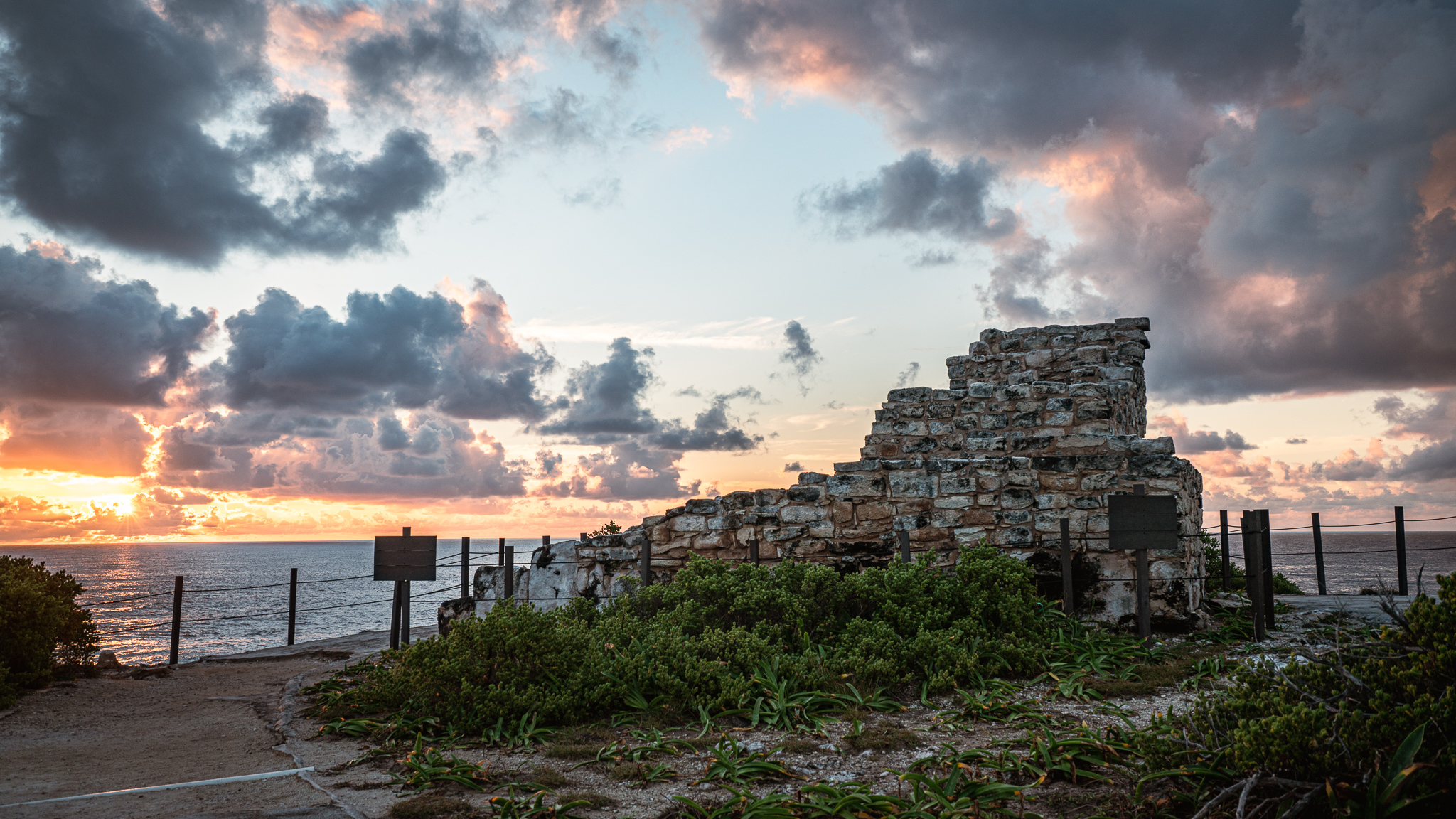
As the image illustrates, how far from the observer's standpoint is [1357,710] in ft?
10.3

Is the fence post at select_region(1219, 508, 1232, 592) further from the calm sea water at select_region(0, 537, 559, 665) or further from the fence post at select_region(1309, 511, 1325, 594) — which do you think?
the calm sea water at select_region(0, 537, 559, 665)

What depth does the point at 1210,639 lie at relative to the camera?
320 inches

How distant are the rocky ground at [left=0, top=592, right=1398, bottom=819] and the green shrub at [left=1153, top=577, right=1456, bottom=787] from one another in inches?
29.0

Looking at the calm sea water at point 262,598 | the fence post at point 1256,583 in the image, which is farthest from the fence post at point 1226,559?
the fence post at point 1256,583

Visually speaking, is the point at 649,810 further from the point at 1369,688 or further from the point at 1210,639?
the point at 1210,639

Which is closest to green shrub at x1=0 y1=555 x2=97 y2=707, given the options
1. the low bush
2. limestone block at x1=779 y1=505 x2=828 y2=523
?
the low bush

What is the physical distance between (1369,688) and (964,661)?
332cm

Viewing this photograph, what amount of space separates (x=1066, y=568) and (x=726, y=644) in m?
4.11

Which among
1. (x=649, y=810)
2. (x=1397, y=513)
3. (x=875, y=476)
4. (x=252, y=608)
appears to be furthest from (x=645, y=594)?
(x=252, y=608)

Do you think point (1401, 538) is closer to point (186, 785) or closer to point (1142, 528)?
point (1142, 528)

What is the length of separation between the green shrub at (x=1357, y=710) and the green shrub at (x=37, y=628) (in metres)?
9.95

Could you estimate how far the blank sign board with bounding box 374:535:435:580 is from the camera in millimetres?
9844

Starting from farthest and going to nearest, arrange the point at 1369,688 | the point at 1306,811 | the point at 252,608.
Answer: the point at 252,608
the point at 1369,688
the point at 1306,811

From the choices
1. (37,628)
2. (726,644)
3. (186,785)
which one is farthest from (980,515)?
(37,628)
